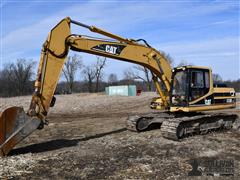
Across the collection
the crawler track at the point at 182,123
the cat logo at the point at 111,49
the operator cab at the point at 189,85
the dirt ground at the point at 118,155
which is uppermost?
the cat logo at the point at 111,49

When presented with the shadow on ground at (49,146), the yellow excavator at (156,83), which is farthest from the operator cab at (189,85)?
the shadow on ground at (49,146)

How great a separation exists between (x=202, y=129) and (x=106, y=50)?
471 centimetres

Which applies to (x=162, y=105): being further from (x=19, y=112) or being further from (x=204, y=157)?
(x=19, y=112)

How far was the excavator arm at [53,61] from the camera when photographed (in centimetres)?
888

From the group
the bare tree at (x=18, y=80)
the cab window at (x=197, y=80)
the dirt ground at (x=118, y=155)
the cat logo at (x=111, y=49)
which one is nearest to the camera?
the dirt ground at (x=118, y=155)

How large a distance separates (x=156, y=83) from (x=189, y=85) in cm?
142

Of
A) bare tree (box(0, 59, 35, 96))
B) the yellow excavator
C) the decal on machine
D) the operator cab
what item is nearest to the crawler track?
the yellow excavator

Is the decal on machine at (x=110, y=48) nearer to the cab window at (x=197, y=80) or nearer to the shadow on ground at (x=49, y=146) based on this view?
the cab window at (x=197, y=80)

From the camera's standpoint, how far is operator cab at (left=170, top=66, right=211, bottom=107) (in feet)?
39.7

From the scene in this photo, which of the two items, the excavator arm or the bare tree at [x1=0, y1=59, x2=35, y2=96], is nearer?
the excavator arm

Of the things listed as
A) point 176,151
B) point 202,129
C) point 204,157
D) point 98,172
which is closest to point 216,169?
point 204,157

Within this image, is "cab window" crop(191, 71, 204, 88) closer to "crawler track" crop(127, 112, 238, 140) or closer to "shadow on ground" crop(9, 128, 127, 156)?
"crawler track" crop(127, 112, 238, 140)

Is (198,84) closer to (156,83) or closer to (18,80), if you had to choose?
(156,83)

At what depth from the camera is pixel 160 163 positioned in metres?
8.59
